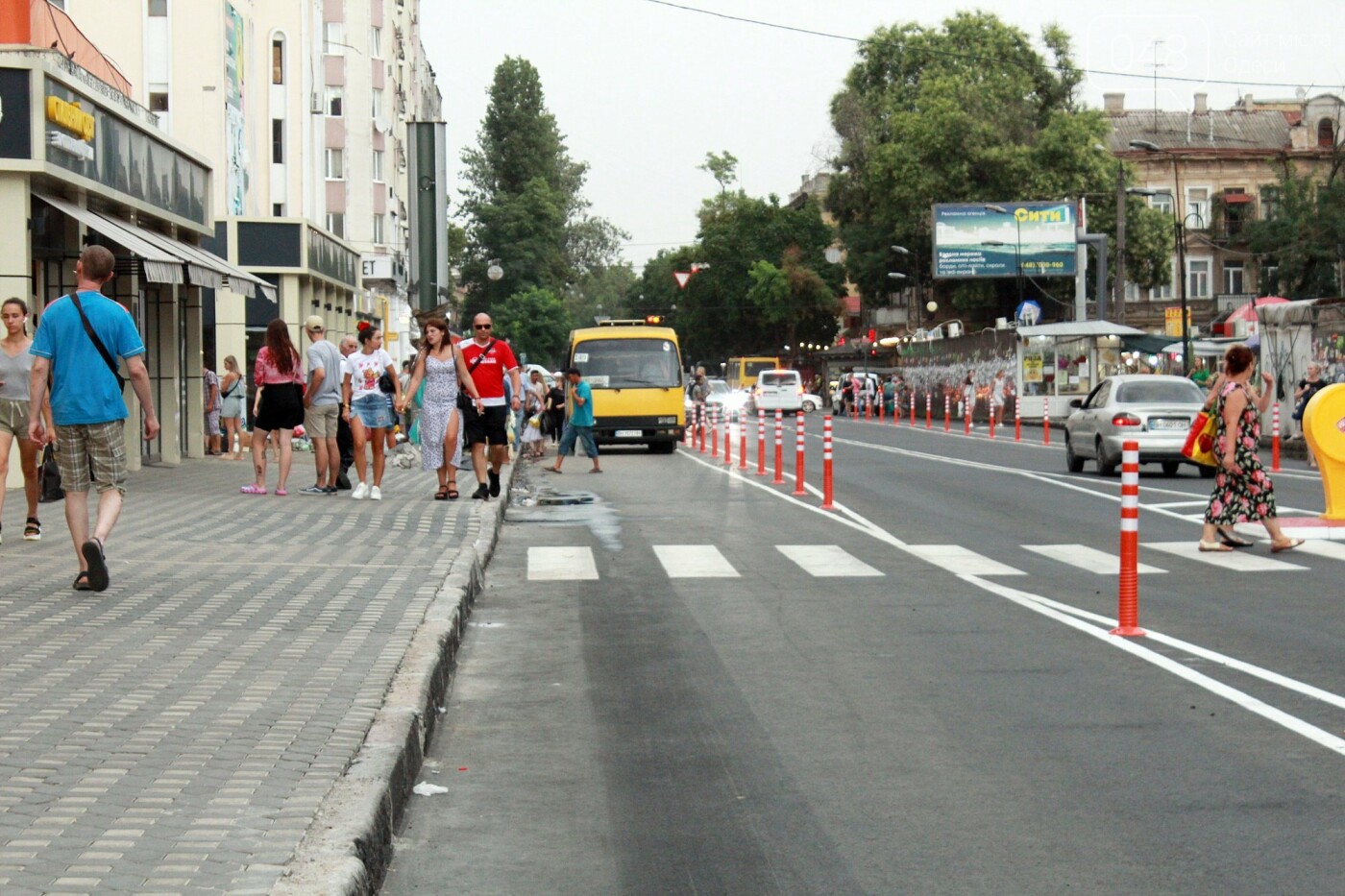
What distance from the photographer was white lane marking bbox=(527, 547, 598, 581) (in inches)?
497

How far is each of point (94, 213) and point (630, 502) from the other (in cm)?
716

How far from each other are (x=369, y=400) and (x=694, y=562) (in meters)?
5.25

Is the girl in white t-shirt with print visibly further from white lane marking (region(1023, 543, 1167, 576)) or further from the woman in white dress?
white lane marking (region(1023, 543, 1167, 576))

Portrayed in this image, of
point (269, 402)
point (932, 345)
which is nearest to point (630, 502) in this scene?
point (269, 402)

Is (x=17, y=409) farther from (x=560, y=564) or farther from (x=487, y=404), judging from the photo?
(x=487, y=404)

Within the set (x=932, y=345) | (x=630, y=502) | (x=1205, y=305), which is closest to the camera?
(x=630, y=502)

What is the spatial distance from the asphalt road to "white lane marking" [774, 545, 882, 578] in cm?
7

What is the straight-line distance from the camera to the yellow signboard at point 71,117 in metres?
18.5

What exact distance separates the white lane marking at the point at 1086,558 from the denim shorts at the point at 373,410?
6.56 m

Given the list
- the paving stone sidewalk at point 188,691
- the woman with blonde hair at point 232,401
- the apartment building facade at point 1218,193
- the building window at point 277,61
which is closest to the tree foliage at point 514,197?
the apartment building facade at point 1218,193

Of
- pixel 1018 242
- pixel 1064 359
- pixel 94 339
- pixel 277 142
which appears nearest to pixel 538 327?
pixel 1018 242

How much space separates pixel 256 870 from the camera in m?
4.31

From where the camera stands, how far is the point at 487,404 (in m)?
18.7

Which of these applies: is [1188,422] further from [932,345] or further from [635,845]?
[932,345]
